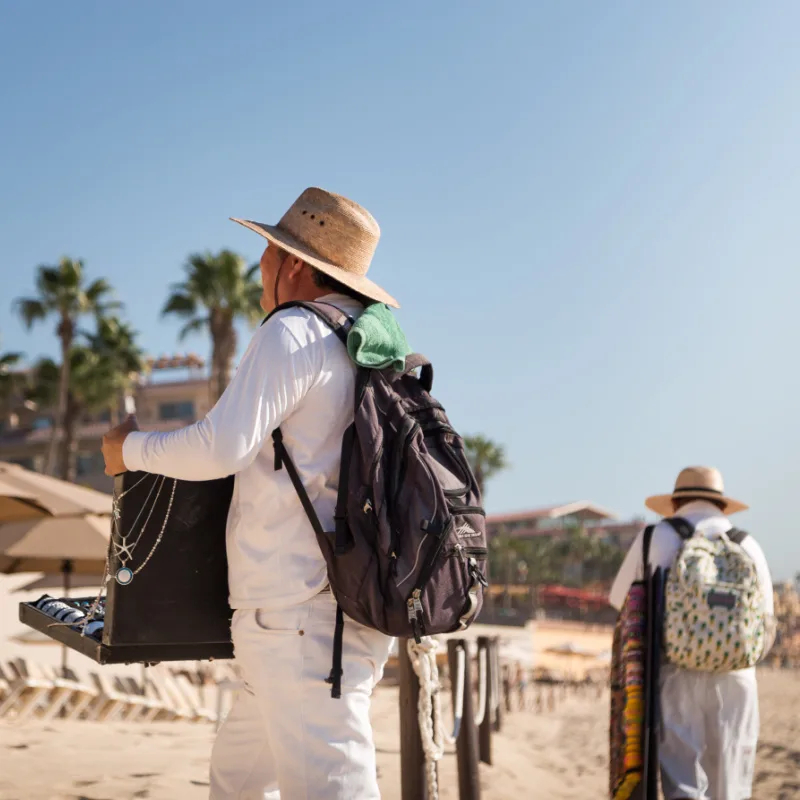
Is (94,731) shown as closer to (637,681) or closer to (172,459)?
(637,681)

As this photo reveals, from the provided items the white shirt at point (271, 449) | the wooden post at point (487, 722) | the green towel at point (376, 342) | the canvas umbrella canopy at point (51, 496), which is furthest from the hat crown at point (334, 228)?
the canvas umbrella canopy at point (51, 496)

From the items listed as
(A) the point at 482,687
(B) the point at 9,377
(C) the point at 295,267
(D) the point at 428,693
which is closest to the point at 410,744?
(D) the point at 428,693

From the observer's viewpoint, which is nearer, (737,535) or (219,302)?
(737,535)

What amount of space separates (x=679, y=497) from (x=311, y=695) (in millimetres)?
3436

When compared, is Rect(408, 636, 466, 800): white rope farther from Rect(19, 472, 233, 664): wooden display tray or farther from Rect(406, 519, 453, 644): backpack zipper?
Rect(19, 472, 233, 664): wooden display tray

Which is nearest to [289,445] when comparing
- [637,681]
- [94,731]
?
[637,681]

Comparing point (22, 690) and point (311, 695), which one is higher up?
point (311, 695)

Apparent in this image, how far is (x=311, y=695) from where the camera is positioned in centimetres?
212

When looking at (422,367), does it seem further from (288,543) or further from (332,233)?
(288,543)

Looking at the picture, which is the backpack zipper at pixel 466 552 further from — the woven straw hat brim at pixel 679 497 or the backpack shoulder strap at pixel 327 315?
the woven straw hat brim at pixel 679 497

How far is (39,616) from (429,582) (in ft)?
3.69

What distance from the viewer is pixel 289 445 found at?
2240 mm

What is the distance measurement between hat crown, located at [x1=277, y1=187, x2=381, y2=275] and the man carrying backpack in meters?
2.66

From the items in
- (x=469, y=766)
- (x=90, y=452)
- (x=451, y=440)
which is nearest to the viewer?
(x=451, y=440)
